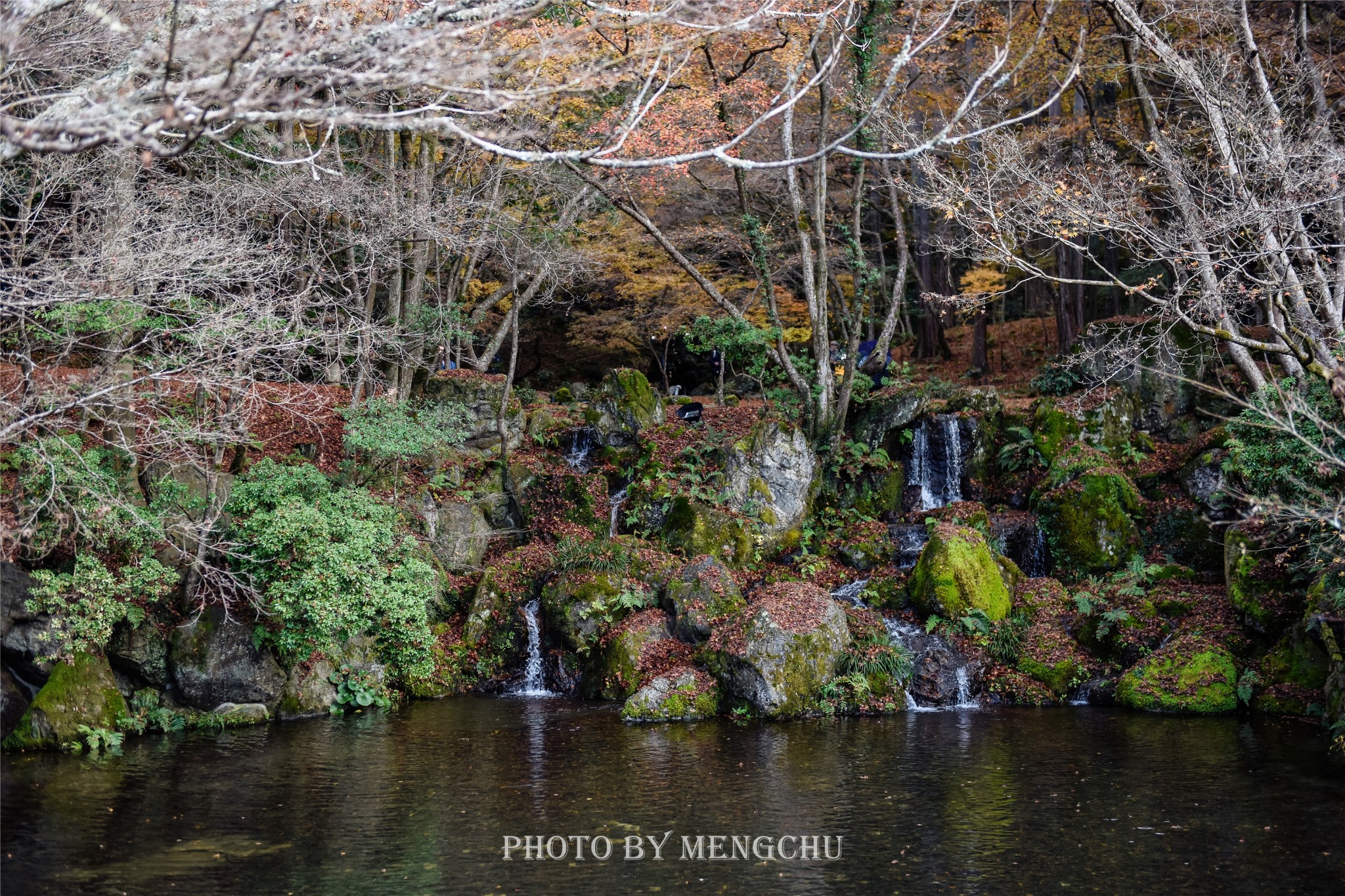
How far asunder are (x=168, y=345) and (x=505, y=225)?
643cm

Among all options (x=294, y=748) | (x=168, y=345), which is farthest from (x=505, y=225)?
(x=294, y=748)

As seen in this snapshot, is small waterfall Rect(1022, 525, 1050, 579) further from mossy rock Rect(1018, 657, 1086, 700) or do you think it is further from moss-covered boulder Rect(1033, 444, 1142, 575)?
mossy rock Rect(1018, 657, 1086, 700)

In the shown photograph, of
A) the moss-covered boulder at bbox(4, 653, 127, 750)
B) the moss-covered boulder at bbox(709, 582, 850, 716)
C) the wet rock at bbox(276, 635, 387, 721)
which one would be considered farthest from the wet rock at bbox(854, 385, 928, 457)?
the moss-covered boulder at bbox(4, 653, 127, 750)

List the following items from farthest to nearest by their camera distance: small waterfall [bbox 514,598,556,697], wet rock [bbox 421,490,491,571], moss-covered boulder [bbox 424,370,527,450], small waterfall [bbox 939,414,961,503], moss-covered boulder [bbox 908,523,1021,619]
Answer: moss-covered boulder [bbox 424,370,527,450] < small waterfall [bbox 939,414,961,503] < wet rock [bbox 421,490,491,571] < small waterfall [bbox 514,598,556,697] < moss-covered boulder [bbox 908,523,1021,619]

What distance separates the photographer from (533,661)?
47.8 feet

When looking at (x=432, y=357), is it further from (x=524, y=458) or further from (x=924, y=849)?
(x=924, y=849)

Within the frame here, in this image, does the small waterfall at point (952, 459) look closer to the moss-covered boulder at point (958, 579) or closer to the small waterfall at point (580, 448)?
the moss-covered boulder at point (958, 579)

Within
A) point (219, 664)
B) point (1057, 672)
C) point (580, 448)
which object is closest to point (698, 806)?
point (1057, 672)

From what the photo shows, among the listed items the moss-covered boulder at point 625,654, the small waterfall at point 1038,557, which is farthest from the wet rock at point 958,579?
the moss-covered boulder at point 625,654

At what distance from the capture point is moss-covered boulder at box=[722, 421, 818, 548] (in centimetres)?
1661

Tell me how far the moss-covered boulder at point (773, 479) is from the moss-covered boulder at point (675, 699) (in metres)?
4.35

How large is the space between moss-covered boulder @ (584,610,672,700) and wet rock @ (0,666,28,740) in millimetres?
6698

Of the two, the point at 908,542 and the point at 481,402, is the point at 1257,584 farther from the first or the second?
the point at 481,402

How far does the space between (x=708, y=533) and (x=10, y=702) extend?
9.50 meters
